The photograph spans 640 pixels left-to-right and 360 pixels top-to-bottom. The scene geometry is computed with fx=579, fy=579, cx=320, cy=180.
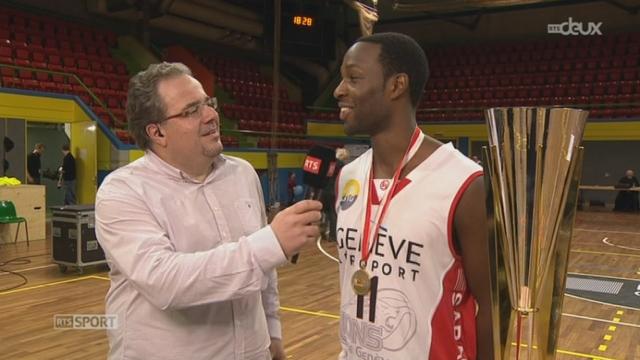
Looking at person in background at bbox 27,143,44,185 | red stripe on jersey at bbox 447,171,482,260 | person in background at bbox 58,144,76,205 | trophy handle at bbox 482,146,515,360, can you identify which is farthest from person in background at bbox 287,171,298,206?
trophy handle at bbox 482,146,515,360

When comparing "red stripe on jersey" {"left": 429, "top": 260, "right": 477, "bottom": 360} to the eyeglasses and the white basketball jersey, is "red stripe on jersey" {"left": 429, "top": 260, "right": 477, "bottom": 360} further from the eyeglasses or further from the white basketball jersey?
the eyeglasses

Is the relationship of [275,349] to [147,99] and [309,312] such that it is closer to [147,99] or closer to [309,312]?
[147,99]

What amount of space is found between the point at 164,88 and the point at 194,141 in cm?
17

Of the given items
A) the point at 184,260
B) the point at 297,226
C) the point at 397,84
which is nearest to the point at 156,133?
the point at 184,260

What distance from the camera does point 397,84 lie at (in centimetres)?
144

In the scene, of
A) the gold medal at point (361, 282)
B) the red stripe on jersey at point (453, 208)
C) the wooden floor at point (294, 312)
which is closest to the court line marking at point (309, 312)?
the wooden floor at point (294, 312)

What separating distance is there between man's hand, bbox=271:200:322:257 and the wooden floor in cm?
285

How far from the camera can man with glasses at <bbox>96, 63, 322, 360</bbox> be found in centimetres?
129

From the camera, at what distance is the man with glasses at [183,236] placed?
129 centimetres

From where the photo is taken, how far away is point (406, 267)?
54.1 inches

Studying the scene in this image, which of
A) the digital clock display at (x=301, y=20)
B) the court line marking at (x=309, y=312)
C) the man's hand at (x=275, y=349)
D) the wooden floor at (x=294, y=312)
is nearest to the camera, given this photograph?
the man's hand at (x=275, y=349)

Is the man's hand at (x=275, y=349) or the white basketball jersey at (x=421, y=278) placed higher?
the white basketball jersey at (x=421, y=278)

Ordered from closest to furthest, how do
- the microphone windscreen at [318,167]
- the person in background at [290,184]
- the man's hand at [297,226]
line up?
the man's hand at [297,226] → the microphone windscreen at [318,167] → the person in background at [290,184]

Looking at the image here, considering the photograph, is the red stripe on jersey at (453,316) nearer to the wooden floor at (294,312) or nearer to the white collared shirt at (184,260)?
the white collared shirt at (184,260)
